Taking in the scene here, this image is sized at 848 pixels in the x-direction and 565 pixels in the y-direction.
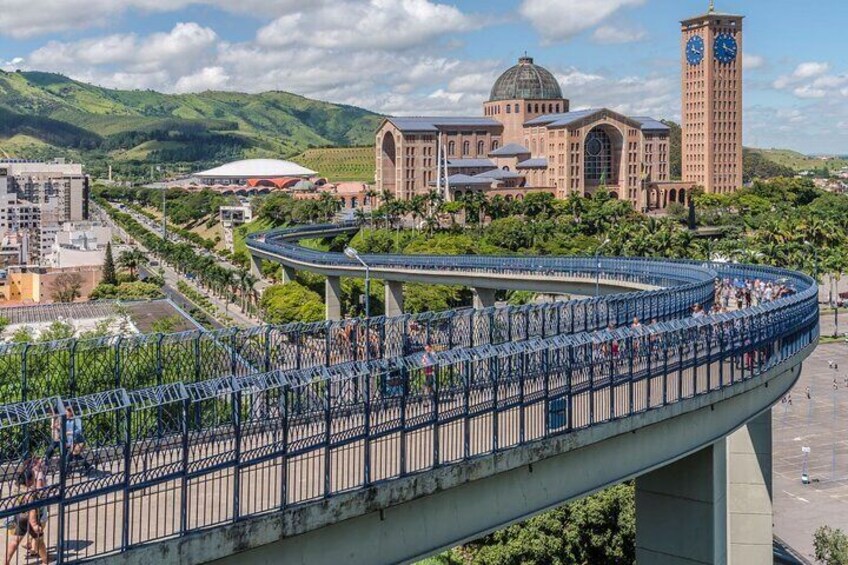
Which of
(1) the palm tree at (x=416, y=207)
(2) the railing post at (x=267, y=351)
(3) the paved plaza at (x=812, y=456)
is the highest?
(1) the palm tree at (x=416, y=207)

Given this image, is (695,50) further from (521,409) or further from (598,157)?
(521,409)

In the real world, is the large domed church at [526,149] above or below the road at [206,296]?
above

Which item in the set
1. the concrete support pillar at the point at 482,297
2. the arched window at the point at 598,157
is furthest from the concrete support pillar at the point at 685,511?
the arched window at the point at 598,157

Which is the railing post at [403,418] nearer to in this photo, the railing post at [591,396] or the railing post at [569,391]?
the railing post at [569,391]

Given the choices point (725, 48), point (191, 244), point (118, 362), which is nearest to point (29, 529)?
point (118, 362)

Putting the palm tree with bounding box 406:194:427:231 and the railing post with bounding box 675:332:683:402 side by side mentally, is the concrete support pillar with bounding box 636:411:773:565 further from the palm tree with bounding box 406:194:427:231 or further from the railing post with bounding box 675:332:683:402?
the palm tree with bounding box 406:194:427:231

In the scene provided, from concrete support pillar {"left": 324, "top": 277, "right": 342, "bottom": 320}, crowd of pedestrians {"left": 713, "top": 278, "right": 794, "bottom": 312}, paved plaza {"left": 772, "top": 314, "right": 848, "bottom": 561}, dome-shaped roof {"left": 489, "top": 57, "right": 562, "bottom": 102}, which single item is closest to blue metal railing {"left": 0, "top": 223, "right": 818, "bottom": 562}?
crowd of pedestrians {"left": 713, "top": 278, "right": 794, "bottom": 312}

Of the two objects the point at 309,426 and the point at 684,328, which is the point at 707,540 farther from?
the point at 309,426
